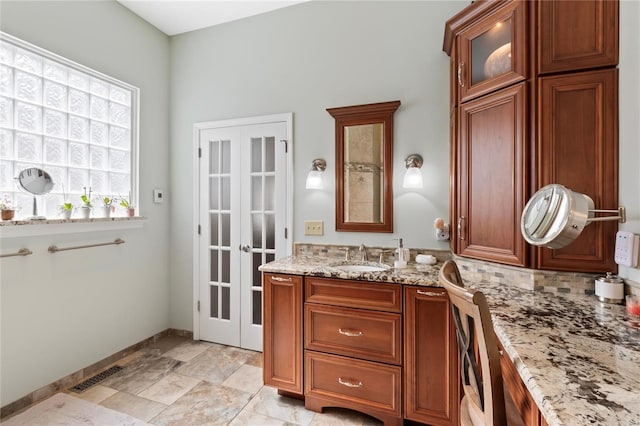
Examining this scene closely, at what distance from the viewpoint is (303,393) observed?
6.78 ft

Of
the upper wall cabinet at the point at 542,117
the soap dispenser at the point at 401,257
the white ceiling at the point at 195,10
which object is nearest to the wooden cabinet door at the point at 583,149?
the upper wall cabinet at the point at 542,117

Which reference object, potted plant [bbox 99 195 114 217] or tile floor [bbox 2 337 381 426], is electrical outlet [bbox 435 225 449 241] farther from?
potted plant [bbox 99 195 114 217]

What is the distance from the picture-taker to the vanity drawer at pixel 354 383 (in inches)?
73.2

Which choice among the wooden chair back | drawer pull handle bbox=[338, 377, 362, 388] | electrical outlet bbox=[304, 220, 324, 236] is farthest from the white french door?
the wooden chair back

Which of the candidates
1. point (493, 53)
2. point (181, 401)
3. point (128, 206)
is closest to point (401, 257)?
point (493, 53)

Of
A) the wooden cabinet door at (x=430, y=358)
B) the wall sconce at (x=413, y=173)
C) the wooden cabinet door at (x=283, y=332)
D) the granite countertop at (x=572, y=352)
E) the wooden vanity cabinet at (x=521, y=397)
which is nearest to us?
the granite countertop at (x=572, y=352)

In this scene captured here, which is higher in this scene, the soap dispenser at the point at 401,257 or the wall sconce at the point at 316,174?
the wall sconce at the point at 316,174

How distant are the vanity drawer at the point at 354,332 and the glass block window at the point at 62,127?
6.62ft

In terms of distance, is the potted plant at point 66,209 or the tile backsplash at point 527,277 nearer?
the tile backsplash at point 527,277

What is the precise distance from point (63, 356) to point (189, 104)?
236 centimetres

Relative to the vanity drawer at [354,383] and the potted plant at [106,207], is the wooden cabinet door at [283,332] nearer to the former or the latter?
the vanity drawer at [354,383]

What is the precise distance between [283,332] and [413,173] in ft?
4.79

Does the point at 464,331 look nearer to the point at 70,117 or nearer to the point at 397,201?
the point at 397,201

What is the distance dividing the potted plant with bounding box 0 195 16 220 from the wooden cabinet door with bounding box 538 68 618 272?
302cm
